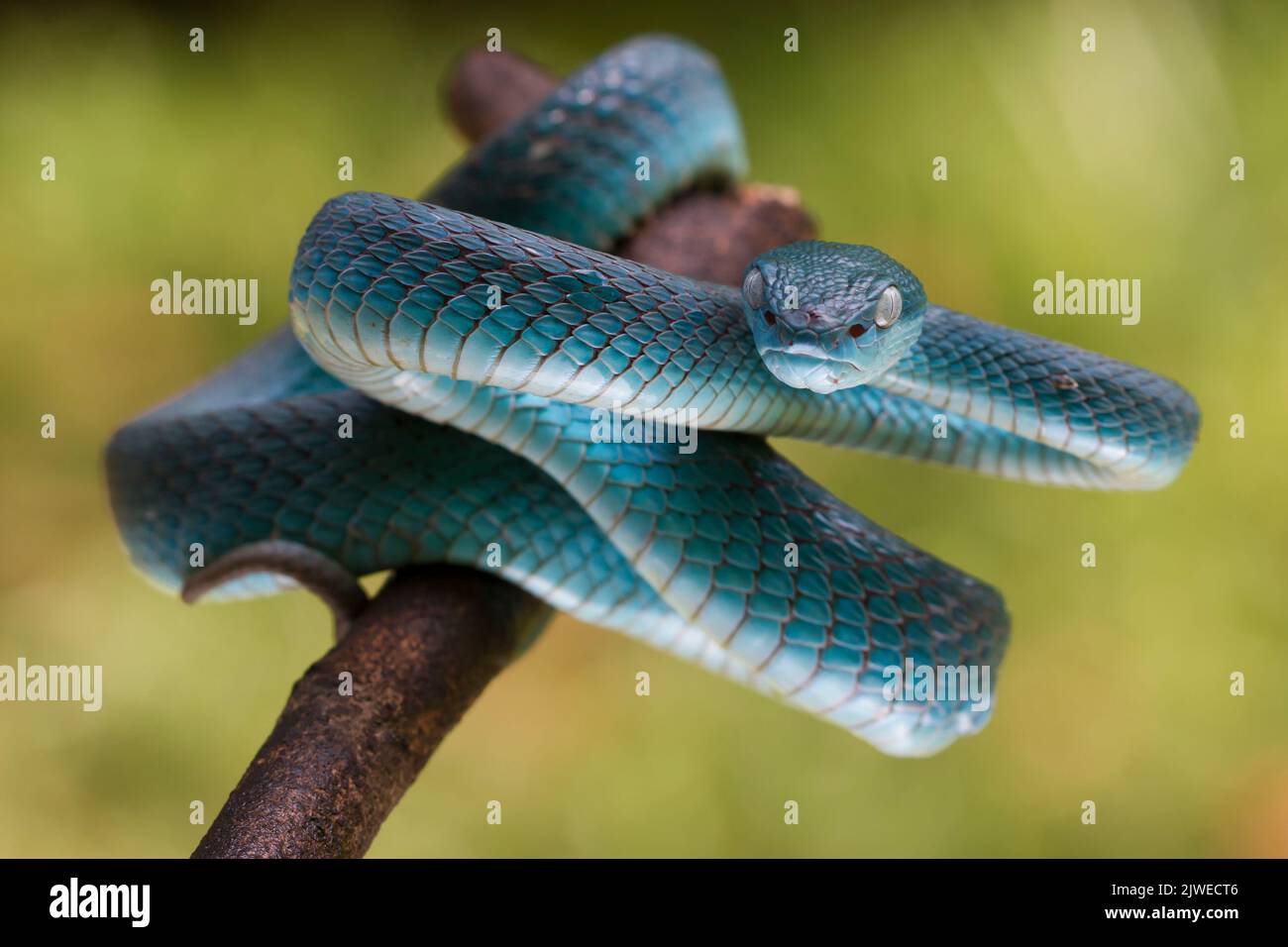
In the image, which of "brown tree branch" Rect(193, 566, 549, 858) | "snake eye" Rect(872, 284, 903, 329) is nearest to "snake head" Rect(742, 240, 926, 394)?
"snake eye" Rect(872, 284, 903, 329)

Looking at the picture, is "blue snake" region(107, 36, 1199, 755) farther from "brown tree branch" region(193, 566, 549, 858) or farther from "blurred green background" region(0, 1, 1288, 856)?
"blurred green background" region(0, 1, 1288, 856)

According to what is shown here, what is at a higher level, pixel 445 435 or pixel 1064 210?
pixel 1064 210
